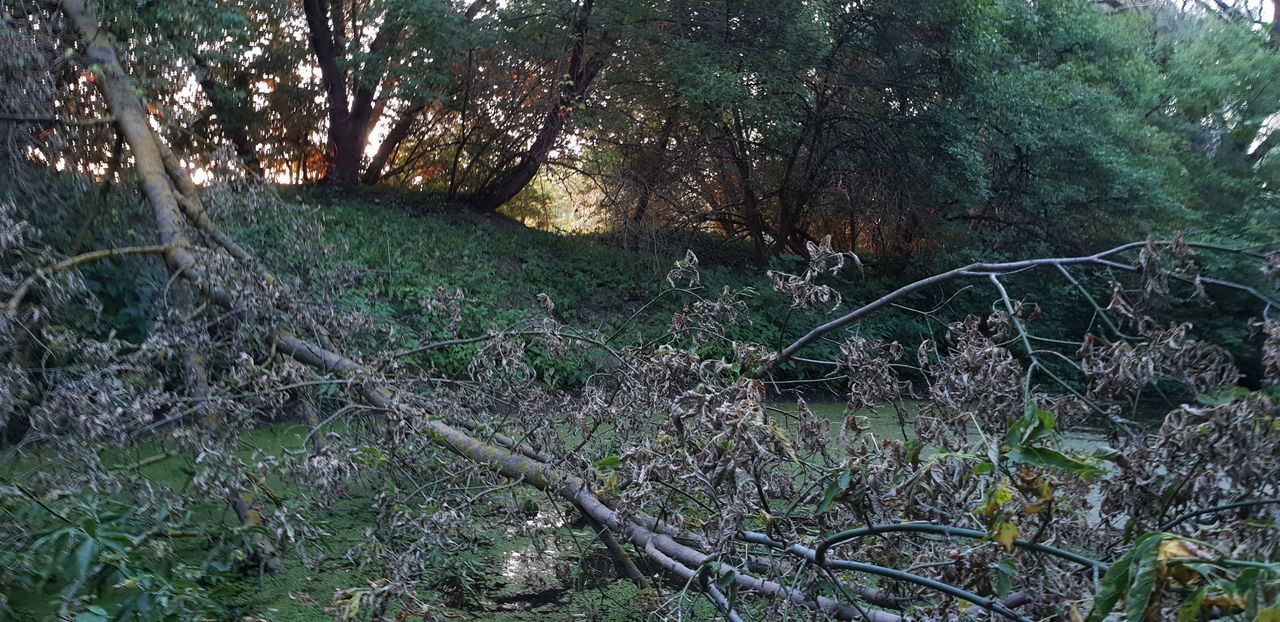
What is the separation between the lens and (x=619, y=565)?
4.42m

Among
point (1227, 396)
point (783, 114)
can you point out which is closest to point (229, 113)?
point (783, 114)

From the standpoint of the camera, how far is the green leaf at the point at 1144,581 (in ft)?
4.46

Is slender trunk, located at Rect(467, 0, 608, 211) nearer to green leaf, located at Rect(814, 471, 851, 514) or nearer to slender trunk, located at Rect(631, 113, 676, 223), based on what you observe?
slender trunk, located at Rect(631, 113, 676, 223)

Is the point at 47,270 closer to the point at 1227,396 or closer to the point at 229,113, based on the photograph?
the point at 1227,396

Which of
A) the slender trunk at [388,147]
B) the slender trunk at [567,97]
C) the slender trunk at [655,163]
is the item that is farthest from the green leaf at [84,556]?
the slender trunk at [388,147]

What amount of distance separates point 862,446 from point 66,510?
3216 mm

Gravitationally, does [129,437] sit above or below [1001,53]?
below

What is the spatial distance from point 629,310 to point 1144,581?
32.5ft

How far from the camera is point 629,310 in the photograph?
36.9 feet

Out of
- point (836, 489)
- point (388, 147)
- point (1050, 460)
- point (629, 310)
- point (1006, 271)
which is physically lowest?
point (629, 310)

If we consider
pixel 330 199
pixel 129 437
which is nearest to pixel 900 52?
pixel 330 199

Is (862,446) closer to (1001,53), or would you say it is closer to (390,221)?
(390,221)

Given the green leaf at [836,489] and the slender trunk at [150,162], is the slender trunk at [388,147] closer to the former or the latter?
the slender trunk at [150,162]

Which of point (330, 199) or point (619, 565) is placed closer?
point (619, 565)
